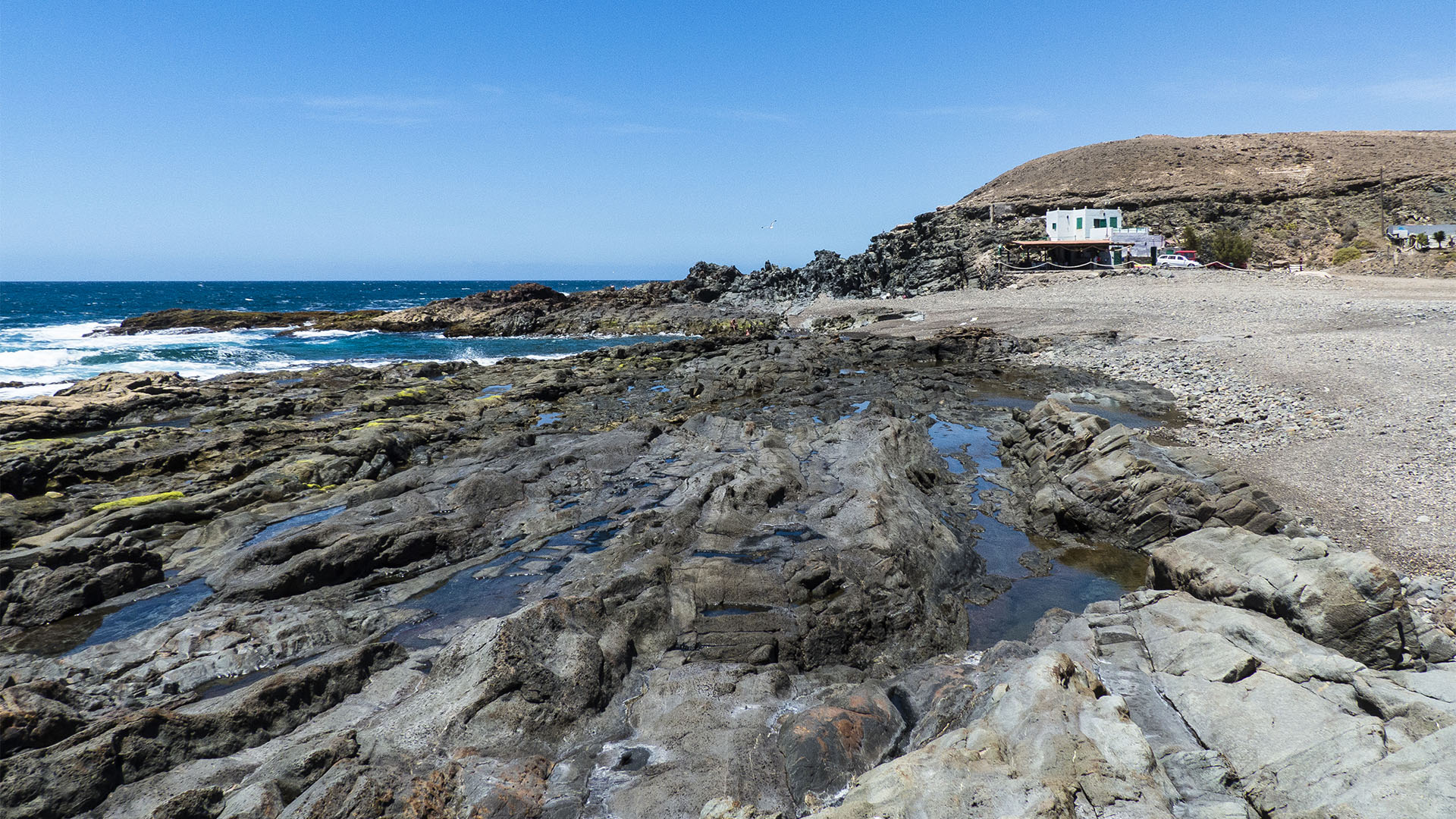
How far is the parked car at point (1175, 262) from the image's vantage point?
56438mm

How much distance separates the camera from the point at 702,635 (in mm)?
9414

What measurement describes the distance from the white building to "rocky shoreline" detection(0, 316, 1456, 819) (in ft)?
180

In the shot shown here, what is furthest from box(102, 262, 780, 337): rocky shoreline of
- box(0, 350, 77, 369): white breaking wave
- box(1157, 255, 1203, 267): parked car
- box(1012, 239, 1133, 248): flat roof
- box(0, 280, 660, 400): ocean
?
box(1157, 255, 1203, 267): parked car

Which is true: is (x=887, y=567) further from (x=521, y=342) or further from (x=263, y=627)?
(x=521, y=342)

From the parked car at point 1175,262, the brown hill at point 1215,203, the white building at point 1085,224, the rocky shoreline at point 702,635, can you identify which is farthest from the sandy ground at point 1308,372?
the brown hill at point 1215,203

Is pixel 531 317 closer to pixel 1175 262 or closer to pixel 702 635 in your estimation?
pixel 1175 262

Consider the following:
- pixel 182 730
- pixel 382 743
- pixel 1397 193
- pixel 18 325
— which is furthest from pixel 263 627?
pixel 1397 193

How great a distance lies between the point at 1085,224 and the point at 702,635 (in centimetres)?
6864

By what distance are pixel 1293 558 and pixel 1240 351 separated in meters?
21.8

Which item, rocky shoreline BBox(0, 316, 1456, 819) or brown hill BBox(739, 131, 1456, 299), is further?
brown hill BBox(739, 131, 1456, 299)

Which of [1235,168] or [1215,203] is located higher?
[1235,168]

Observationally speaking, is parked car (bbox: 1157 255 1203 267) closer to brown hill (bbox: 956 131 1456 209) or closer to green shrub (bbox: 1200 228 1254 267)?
green shrub (bbox: 1200 228 1254 267)

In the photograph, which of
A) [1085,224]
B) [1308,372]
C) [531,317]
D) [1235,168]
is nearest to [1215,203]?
[1235,168]

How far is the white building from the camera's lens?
6481cm
